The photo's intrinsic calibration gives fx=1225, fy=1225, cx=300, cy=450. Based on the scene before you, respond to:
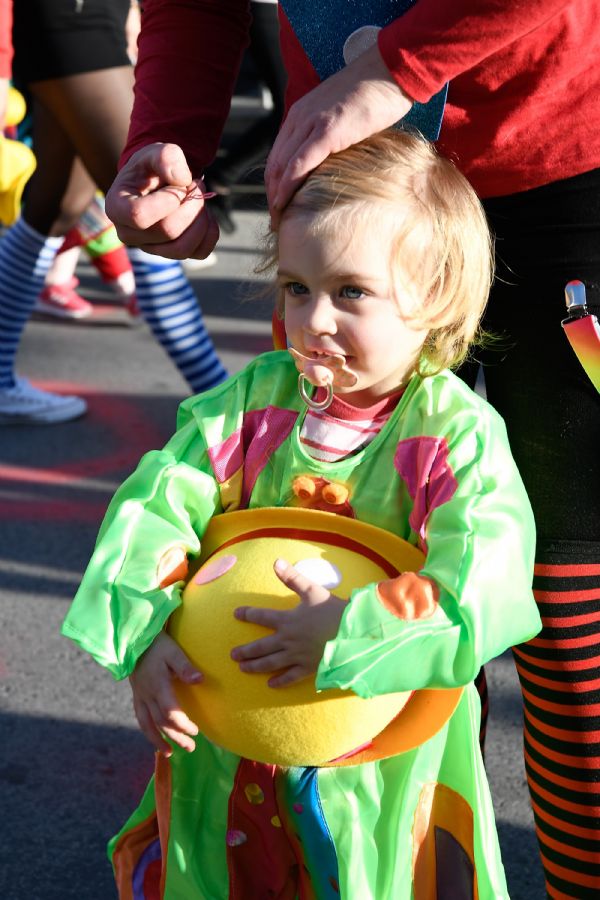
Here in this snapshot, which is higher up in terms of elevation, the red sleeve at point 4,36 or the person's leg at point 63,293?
the red sleeve at point 4,36

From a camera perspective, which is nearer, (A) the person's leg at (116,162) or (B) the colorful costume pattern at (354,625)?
(B) the colorful costume pattern at (354,625)

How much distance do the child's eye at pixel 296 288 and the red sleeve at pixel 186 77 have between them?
34 centimetres

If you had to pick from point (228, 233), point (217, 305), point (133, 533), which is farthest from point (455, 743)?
point (228, 233)

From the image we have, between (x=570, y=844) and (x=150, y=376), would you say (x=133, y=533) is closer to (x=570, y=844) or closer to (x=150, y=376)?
(x=570, y=844)

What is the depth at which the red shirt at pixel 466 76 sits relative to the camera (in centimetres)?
141

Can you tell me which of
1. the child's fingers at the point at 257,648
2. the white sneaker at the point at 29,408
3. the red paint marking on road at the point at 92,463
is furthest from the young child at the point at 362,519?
the white sneaker at the point at 29,408

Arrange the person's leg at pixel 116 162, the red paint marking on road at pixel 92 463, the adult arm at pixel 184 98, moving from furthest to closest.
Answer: the red paint marking on road at pixel 92 463
the person's leg at pixel 116 162
the adult arm at pixel 184 98

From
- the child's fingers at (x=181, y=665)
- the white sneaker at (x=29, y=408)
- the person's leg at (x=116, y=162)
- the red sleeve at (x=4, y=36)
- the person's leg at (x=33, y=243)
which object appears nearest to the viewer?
the child's fingers at (x=181, y=665)

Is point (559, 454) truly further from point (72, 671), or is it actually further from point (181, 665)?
point (72, 671)

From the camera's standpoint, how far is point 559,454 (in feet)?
5.45

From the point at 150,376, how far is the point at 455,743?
346 cm

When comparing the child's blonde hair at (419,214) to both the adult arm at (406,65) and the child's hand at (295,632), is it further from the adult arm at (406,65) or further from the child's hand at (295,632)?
the child's hand at (295,632)

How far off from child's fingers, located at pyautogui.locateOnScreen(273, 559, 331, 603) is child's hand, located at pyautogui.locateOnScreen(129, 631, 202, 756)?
6.6 inches

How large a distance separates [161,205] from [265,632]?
0.61 meters
